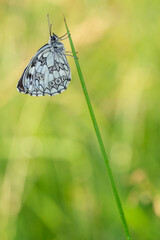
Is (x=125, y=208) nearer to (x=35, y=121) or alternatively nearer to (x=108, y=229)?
(x=108, y=229)

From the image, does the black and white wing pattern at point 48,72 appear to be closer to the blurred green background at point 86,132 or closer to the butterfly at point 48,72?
the butterfly at point 48,72

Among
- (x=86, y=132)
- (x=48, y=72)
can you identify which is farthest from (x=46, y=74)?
(x=86, y=132)

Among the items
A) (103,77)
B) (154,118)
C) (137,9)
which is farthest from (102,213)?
(137,9)

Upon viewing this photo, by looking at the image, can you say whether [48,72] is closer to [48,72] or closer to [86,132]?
[48,72]

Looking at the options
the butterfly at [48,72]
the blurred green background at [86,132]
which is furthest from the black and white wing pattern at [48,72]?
the blurred green background at [86,132]

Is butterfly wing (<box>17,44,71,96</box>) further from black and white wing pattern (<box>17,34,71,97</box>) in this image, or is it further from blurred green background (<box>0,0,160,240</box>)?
blurred green background (<box>0,0,160,240</box>)

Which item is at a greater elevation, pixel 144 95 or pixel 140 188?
pixel 144 95
